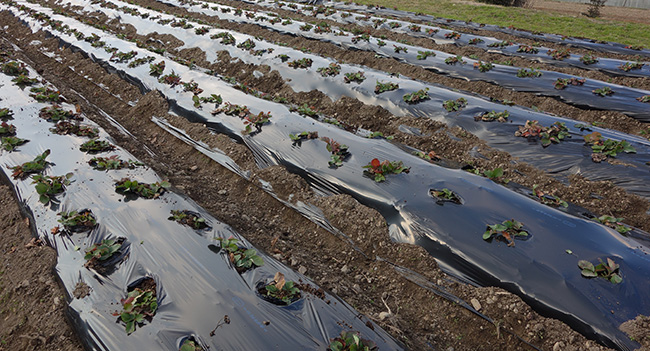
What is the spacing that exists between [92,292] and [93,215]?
1.34m

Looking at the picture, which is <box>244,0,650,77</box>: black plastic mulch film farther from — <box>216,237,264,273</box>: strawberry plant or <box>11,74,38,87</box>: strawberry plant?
<box>11,74,38,87</box>: strawberry plant

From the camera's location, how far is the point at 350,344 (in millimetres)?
2975

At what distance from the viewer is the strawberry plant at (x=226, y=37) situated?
471 inches

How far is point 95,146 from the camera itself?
5.75m

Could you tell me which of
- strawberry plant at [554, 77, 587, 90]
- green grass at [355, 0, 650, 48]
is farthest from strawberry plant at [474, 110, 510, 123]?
green grass at [355, 0, 650, 48]

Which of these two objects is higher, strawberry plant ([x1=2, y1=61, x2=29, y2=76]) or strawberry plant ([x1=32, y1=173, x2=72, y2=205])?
strawberry plant ([x1=2, y1=61, x2=29, y2=76])

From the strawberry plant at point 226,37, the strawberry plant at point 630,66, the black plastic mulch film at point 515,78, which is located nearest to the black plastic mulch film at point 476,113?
the strawberry plant at point 226,37

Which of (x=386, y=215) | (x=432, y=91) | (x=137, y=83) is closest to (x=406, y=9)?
(x=432, y=91)

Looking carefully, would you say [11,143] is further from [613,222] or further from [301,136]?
[613,222]

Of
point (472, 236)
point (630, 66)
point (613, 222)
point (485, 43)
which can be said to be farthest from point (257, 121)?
point (630, 66)

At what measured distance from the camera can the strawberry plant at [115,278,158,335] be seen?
310 centimetres

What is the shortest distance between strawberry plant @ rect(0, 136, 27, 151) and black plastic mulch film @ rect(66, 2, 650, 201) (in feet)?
21.2

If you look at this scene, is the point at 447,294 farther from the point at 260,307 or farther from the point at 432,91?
the point at 432,91

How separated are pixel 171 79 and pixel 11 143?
3990mm
